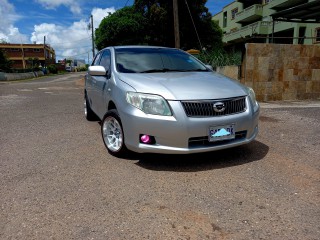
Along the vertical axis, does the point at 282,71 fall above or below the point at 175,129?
above

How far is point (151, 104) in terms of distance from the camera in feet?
10.7

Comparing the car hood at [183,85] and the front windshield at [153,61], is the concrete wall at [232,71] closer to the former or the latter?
the front windshield at [153,61]

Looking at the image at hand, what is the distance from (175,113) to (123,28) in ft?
75.4

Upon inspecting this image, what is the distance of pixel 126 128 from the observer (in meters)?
3.47

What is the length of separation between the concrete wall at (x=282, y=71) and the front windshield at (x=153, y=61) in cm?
419

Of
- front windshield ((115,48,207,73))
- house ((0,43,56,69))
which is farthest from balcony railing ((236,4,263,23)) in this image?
house ((0,43,56,69))

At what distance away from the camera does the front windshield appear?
4.24 metres

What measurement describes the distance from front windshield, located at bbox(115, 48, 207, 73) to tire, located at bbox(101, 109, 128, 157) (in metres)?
0.75

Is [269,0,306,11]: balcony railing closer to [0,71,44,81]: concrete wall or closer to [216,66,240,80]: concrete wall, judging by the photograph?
[216,66,240,80]: concrete wall

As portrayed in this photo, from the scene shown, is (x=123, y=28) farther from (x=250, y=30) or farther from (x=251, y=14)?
(x=251, y=14)

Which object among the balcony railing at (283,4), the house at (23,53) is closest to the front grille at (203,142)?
the balcony railing at (283,4)

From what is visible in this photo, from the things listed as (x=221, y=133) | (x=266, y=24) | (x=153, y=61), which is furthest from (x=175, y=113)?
(x=266, y=24)

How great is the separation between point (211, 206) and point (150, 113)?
1.25 metres

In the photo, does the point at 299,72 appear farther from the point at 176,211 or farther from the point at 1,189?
the point at 1,189
